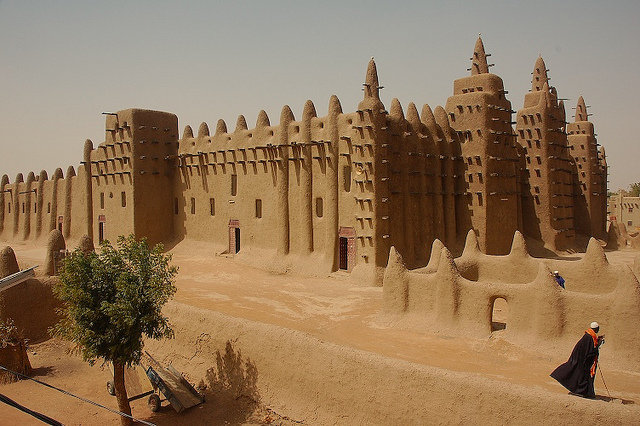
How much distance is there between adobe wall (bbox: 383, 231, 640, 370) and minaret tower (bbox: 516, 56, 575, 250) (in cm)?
1031

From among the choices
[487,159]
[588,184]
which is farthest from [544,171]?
[588,184]

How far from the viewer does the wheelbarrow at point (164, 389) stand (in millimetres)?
13414

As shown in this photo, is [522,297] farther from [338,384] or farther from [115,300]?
[115,300]

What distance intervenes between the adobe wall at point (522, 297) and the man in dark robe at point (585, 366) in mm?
2777

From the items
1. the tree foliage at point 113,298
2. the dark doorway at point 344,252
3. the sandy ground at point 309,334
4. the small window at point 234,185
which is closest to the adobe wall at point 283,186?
the small window at point 234,185

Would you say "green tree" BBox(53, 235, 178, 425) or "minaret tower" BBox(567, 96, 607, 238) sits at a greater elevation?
"minaret tower" BBox(567, 96, 607, 238)

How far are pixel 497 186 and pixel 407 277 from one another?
38.7 ft

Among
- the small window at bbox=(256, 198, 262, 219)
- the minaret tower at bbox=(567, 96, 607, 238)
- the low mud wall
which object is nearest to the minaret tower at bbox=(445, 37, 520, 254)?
the minaret tower at bbox=(567, 96, 607, 238)

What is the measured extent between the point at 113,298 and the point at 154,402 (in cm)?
316

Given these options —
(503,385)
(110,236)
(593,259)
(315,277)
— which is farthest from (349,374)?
(110,236)

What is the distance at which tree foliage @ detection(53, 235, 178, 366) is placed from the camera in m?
12.3

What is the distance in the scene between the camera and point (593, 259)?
16.3 m

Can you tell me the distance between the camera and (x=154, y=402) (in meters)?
13.7

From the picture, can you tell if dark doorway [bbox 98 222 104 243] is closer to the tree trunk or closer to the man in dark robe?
the tree trunk
